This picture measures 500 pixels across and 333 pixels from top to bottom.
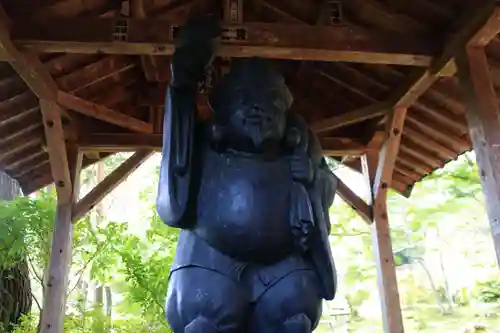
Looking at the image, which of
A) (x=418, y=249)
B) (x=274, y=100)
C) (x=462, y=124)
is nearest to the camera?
(x=274, y=100)

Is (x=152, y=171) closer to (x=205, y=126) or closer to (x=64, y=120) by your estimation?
(x=64, y=120)

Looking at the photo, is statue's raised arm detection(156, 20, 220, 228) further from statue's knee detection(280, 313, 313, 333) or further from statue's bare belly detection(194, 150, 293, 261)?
statue's knee detection(280, 313, 313, 333)

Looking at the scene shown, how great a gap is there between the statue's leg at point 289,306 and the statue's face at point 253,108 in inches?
17.8

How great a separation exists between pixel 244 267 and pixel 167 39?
6.64 feet

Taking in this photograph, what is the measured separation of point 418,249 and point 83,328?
8339mm

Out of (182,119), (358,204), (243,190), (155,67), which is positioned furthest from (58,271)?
(243,190)

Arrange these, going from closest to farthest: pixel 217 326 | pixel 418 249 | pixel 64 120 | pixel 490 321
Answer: pixel 217 326 → pixel 64 120 → pixel 490 321 → pixel 418 249

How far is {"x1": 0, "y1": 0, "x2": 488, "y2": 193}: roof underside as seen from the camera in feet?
11.6

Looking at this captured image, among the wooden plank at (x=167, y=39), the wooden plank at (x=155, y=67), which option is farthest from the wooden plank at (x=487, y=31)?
the wooden plank at (x=155, y=67)

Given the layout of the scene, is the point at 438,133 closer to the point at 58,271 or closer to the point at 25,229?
the point at 58,271

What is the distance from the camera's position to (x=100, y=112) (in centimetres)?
461

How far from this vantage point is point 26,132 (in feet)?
15.5

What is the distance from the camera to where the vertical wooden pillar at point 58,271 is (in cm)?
415

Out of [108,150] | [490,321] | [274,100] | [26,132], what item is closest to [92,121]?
[108,150]
